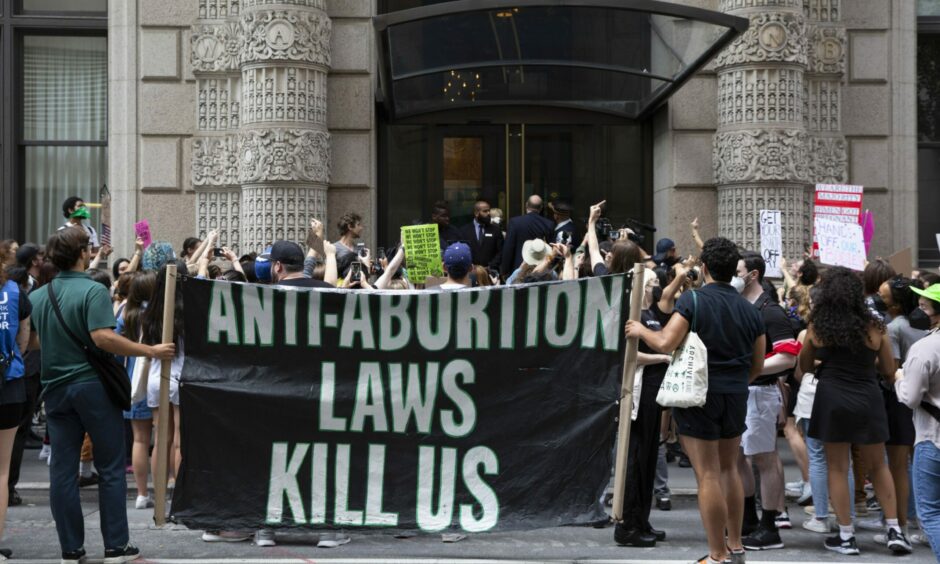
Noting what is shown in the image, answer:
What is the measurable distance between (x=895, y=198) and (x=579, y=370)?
34.4 feet

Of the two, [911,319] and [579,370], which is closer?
[579,370]

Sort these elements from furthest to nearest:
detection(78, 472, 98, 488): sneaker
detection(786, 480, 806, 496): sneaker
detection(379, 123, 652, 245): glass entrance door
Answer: detection(379, 123, 652, 245): glass entrance door < detection(78, 472, 98, 488): sneaker < detection(786, 480, 806, 496): sneaker

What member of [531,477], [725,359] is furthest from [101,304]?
[725,359]

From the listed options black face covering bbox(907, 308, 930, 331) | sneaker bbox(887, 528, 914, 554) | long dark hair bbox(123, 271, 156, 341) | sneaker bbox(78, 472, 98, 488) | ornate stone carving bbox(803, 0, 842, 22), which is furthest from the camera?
ornate stone carving bbox(803, 0, 842, 22)

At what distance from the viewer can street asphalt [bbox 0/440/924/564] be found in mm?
8047

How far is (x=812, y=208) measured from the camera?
15797 mm

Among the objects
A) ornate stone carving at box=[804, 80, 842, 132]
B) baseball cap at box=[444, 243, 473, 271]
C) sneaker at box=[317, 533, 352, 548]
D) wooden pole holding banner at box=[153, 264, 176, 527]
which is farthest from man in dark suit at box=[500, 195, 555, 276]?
wooden pole holding banner at box=[153, 264, 176, 527]

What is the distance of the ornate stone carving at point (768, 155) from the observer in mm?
15375

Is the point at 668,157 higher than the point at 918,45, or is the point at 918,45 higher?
the point at 918,45

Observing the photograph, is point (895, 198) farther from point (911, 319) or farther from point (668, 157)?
point (911, 319)

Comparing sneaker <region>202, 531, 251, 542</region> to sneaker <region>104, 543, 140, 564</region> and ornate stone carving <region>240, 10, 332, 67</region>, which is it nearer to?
sneaker <region>104, 543, 140, 564</region>

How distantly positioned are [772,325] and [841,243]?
4.27 m

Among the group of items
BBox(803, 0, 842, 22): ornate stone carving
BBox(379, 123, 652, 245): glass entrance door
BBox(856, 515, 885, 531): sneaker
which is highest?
BBox(803, 0, 842, 22): ornate stone carving

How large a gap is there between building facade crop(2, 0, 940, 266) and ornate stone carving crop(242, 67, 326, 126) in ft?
0.09
